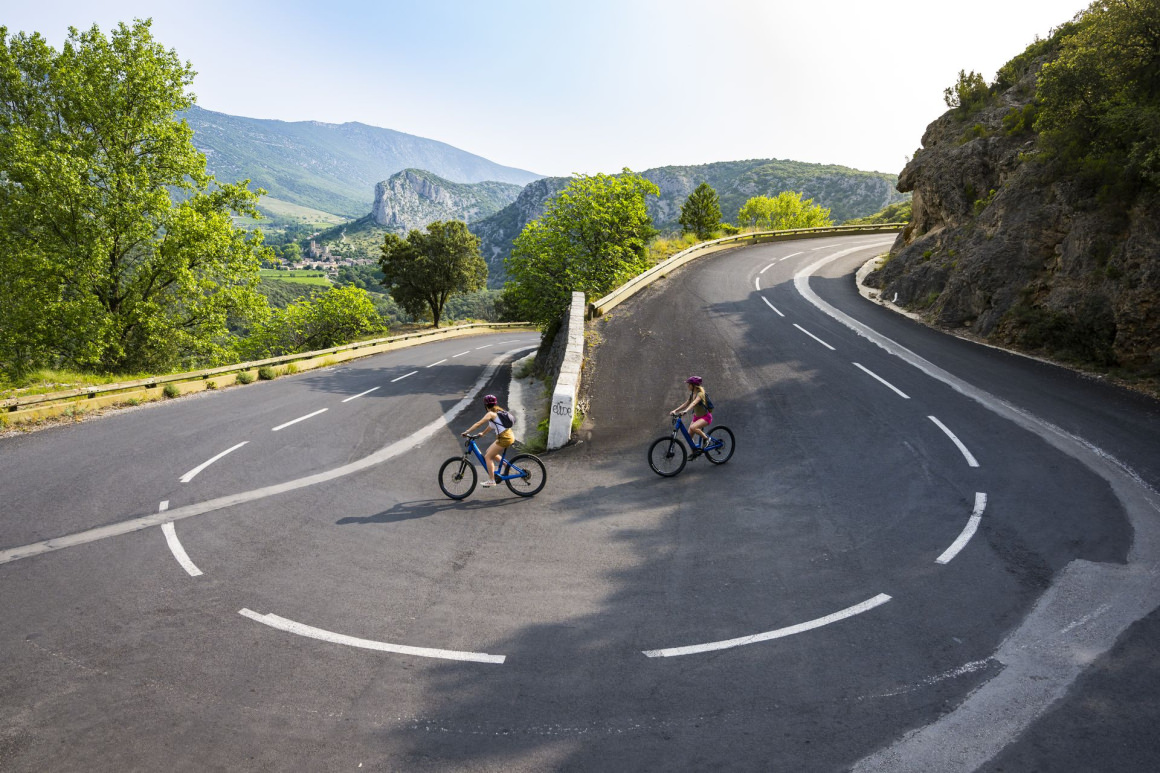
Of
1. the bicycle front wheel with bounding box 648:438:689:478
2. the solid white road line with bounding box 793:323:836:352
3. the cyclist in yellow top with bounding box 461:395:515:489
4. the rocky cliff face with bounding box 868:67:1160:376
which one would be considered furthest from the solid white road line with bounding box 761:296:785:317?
the cyclist in yellow top with bounding box 461:395:515:489

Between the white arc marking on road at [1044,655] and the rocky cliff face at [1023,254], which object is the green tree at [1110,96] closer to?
the rocky cliff face at [1023,254]

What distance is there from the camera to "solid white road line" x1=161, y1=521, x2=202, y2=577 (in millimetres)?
6832

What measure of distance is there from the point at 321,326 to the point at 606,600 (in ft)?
141

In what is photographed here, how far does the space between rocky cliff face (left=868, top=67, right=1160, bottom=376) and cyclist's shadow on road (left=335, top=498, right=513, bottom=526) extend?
53.9 feet

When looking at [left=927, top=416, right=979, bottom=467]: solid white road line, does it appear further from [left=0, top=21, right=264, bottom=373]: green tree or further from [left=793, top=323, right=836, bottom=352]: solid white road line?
[left=0, top=21, right=264, bottom=373]: green tree

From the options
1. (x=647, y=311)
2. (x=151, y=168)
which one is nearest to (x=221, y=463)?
(x=647, y=311)

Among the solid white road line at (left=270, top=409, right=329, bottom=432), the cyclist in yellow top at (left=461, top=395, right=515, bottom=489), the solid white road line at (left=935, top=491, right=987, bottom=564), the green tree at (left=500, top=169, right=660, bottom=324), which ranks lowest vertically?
the solid white road line at (left=935, top=491, right=987, bottom=564)

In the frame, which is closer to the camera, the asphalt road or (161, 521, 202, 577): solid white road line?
the asphalt road

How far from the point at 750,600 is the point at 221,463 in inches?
387

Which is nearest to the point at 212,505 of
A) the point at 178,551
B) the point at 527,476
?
the point at 178,551

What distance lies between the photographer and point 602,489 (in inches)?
379

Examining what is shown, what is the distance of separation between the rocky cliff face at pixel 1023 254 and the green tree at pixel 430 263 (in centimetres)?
3575

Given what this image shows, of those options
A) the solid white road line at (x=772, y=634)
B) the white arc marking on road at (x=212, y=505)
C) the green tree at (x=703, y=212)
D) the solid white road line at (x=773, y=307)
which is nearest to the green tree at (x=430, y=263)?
the green tree at (x=703, y=212)

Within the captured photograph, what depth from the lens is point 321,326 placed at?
142 ft
